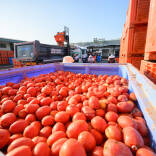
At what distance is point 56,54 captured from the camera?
367 inches

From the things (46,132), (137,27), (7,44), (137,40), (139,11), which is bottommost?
(46,132)

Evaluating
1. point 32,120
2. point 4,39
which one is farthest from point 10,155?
point 4,39

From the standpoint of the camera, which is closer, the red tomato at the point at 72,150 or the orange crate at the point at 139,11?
the red tomato at the point at 72,150

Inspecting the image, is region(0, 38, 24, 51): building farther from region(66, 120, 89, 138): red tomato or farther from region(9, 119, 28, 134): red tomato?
region(66, 120, 89, 138): red tomato

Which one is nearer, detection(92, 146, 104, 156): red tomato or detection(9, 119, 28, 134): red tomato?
detection(92, 146, 104, 156): red tomato

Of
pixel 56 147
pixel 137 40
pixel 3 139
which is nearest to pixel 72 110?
pixel 56 147

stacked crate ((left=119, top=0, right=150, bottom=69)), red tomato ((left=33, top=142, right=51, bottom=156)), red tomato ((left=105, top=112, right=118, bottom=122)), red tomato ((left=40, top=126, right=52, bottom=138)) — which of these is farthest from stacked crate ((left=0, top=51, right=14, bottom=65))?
red tomato ((left=105, top=112, right=118, bottom=122))

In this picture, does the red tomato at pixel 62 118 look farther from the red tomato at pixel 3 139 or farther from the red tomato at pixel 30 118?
the red tomato at pixel 3 139

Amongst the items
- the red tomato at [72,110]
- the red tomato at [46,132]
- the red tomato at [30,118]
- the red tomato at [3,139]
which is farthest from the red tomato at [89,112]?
the red tomato at [3,139]

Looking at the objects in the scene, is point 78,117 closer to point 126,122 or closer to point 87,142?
point 87,142

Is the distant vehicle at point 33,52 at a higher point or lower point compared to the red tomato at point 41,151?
higher

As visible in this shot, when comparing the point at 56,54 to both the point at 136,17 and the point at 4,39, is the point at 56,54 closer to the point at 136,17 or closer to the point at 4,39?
the point at 136,17

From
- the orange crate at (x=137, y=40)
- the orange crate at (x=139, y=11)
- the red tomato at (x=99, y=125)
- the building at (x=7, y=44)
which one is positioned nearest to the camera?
the red tomato at (x=99, y=125)

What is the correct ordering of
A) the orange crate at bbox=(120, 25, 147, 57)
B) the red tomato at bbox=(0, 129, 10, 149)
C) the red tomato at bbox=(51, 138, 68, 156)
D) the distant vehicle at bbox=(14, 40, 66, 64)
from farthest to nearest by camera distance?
1. the distant vehicle at bbox=(14, 40, 66, 64)
2. the orange crate at bbox=(120, 25, 147, 57)
3. the red tomato at bbox=(0, 129, 10, 149)
4. the red tomato at bbox=(51, 138, 68, 156)
